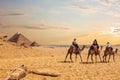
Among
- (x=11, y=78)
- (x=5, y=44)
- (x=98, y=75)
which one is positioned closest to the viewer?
(x=11, y=78)

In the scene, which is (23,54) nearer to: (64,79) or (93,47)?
(93,47)

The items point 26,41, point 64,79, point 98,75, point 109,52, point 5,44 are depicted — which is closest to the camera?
point 64,79

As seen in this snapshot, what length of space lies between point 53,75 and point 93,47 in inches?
381

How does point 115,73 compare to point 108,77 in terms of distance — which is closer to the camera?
point 108,77

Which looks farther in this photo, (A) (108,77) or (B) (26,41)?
(B) (26,41)

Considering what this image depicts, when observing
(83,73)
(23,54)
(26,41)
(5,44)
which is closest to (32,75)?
(83,73)

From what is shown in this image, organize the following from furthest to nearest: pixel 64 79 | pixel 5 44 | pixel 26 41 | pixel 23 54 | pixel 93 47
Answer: pixel 26 41
pixel 5 44
pixel 23 54
pixel 93 47
pixel 64 79

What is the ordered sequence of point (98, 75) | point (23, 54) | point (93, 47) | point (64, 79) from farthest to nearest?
point (23, 54) → point (93, 47) → point (98, 75) → point (64, 79)

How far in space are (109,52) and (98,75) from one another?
10.3 metres

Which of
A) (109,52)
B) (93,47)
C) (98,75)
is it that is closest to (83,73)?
(98,75)

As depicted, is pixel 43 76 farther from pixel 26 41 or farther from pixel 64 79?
pixel 26 41

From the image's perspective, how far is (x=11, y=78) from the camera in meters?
14.5

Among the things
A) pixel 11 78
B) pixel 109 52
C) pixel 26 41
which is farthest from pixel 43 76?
pixel 26 41

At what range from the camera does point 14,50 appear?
123 feet
